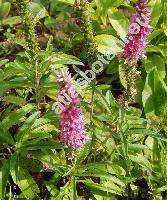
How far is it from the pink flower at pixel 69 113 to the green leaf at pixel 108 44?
6.87ft

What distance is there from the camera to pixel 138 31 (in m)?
3.44

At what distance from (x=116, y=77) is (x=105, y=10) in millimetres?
932

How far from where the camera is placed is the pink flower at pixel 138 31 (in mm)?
3322

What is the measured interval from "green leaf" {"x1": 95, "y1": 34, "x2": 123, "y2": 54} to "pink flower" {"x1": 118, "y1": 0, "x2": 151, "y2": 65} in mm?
1739

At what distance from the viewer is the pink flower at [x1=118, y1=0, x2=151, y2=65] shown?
332 centimetres

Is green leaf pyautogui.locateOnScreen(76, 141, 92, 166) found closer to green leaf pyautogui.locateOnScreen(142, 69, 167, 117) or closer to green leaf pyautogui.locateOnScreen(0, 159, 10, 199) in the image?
green leaf pyautogui.locateOnScreen(0, 159, 10, 199)

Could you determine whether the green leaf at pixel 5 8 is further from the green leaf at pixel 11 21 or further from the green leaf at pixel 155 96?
the green leaf at pixel 155 96

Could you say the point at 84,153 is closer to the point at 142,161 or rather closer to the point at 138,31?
the point at 142,161

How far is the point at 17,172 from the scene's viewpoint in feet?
12.9

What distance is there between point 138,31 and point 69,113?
0.89 metres

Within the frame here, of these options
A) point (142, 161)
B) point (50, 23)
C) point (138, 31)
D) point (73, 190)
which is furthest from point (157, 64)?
point (73, 190)

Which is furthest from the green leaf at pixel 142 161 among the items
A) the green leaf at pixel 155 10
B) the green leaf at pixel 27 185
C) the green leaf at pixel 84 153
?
the green leaf at pixel 155 10

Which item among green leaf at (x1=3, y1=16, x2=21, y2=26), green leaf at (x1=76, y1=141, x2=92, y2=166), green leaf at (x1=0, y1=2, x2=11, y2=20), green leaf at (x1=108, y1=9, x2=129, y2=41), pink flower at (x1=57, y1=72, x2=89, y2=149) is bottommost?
green leaf at (x1=76, y1=141, x2=92, y2=166)

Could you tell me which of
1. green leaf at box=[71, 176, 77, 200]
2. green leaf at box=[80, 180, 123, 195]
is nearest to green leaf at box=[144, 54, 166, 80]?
green leaf at box=[80, 180, 123, 195]
